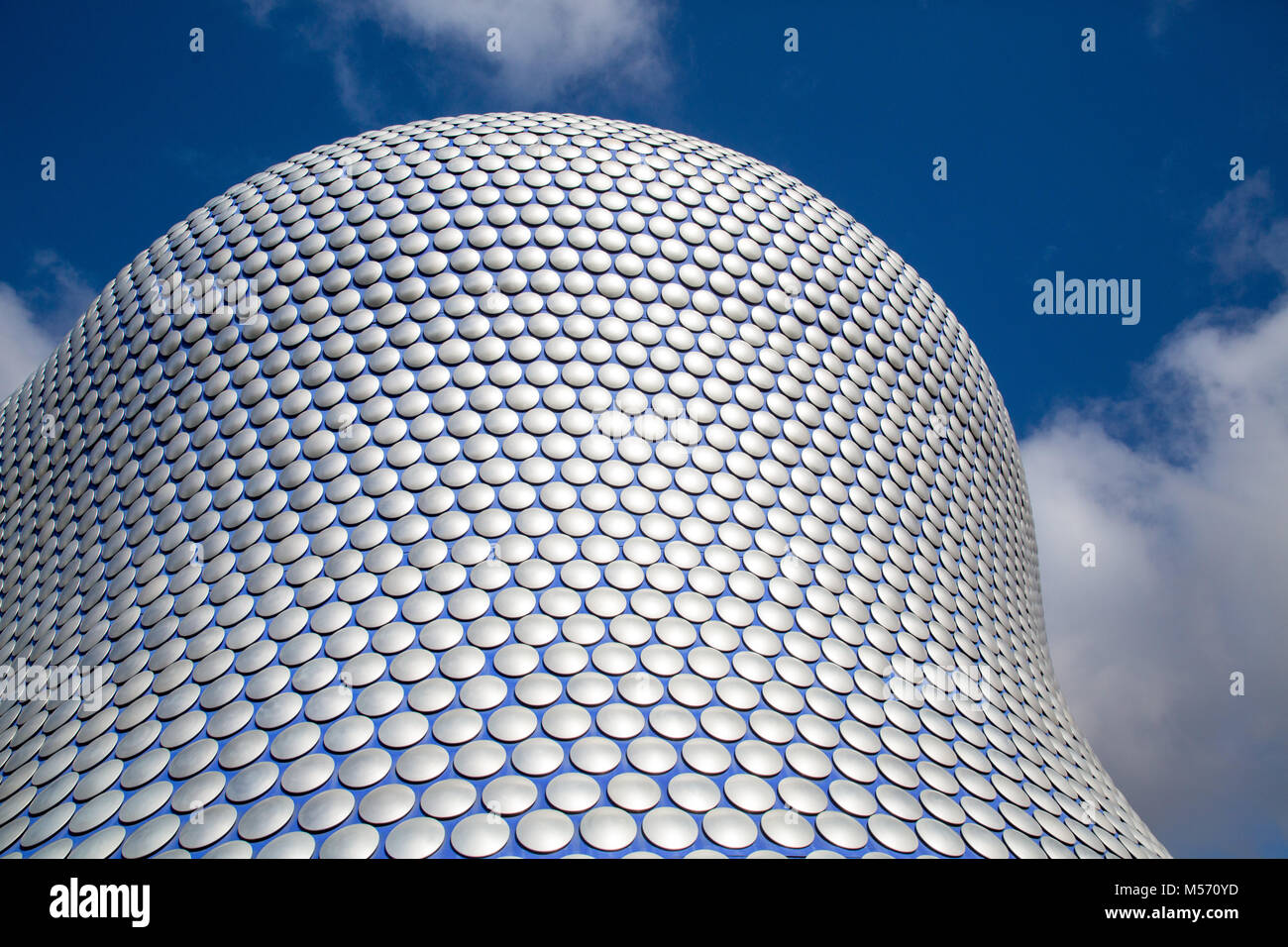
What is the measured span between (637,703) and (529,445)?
5.62m

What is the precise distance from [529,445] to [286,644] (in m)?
5.31

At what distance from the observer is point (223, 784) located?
11078mm

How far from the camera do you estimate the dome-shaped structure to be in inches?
439

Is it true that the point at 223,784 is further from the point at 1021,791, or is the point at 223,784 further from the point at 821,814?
the point at 1021,791

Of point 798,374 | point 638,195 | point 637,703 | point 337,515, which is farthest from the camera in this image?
point 638,195

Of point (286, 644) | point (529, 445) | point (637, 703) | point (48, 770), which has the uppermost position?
point (529, 445)

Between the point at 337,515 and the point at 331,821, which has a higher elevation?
the point at 337,515

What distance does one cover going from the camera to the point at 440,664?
1231cm

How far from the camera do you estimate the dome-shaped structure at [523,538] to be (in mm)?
11156

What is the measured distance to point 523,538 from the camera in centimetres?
1423

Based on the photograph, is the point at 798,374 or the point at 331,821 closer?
the point at 331,821
